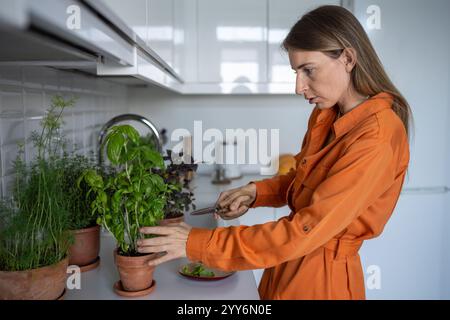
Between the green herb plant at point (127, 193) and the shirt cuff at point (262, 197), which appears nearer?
the green herb plant at point (127, 193)

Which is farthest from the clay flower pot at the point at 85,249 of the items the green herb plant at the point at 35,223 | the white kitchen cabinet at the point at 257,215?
the white kitchen cabinet at the point at 257,215

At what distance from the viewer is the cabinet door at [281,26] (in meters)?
2.18

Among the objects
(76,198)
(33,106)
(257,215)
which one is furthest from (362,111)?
(257,215)

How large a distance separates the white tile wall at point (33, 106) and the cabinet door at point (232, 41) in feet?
2.29

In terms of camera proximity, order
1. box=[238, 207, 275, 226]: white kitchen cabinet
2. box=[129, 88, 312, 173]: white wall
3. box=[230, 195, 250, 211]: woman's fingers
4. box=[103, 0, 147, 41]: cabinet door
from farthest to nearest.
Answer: box=[129, 88, 312, 173]: white wall → box=[238, 207, 275, 226]: white kitchen cabinet → box=[230, 195, 250, 211]: woman's fingers → box=[103, 0, 147, 41]: cabinet door

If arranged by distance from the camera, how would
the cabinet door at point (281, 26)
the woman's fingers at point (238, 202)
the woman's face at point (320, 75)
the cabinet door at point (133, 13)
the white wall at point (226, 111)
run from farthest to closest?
1. the white wall at point (226, 111)
2. the cabinet door at point (281, 26)
3. the woman's fingers at point (238, 202)
4. the woman's face at point (320, 75)
5. the cabinet door at point (133, 13)

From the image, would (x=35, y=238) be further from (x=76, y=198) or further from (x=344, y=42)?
(x=344, y=42)

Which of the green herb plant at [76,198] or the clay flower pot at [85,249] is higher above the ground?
the green herb plant at [76,198]

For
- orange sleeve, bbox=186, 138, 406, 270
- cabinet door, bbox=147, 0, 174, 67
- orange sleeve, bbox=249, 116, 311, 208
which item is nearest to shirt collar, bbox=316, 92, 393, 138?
orange sleeve, bbox=186, 138, 406, 270

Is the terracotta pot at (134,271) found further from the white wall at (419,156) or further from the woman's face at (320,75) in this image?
the white wall at (419,156)

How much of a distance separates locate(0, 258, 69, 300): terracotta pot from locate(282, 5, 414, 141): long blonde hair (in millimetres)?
683

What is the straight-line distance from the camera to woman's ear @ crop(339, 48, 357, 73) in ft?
3.04

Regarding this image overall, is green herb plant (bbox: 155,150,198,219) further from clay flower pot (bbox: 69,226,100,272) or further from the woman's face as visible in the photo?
the woman's face

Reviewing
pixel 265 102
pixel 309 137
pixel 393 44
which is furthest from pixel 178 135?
pixel 309 137
